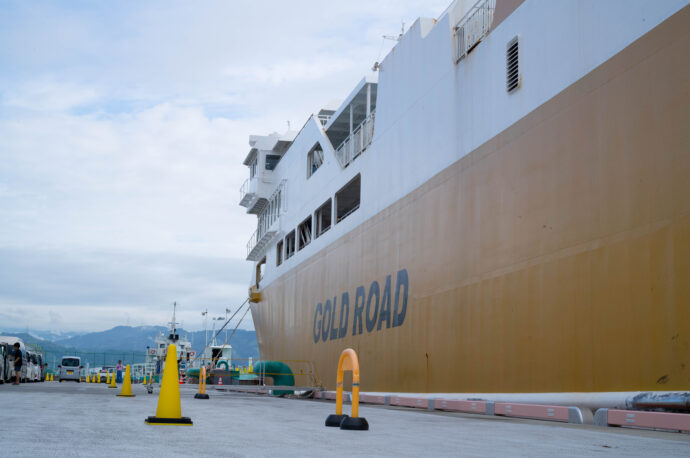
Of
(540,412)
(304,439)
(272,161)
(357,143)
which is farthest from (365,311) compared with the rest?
(272,161)

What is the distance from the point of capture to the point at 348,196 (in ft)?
69.7

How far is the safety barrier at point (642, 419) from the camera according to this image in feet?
21.1

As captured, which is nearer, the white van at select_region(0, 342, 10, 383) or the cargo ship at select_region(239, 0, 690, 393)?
the cargo ship at select_region(239, 0, 690, 393)

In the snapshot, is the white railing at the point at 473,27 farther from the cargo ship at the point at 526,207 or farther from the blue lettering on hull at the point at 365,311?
the blue lettering on hull at the point at 365,311

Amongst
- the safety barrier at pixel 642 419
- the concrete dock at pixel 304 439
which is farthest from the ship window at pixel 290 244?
the safety barrier at pixel 642 419

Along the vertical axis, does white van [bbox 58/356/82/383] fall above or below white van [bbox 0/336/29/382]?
below

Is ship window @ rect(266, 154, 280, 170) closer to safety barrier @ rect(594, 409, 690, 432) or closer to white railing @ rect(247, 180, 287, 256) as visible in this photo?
white railing @ rect(247, 180, 287, 256)

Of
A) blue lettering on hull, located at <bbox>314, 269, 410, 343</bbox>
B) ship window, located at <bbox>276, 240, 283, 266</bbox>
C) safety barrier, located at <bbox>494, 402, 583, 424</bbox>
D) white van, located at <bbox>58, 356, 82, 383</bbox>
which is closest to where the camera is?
safety barrier, located at <bbox>494, 402, 583, 424</bbox>

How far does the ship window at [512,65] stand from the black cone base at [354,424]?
6.15 meters

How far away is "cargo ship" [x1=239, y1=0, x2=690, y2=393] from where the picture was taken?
7.22 meters

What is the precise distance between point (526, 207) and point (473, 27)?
4042mm

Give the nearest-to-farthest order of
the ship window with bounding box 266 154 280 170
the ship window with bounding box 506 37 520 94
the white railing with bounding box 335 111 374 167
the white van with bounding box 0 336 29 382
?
the ship window with bounding box 506 37 520 94 → the white railing with bounding box 335 111 374 167 → the white van with bounding box 0 336 29 382 → the ship window with bounding box 266 154 280 170

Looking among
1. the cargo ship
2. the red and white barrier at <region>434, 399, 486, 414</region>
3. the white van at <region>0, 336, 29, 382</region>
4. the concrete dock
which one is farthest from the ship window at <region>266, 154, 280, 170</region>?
the concrete dock

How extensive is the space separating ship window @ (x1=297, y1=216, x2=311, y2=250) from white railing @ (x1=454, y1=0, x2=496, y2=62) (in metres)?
11.6
